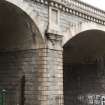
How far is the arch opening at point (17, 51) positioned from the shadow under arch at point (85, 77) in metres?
8.70

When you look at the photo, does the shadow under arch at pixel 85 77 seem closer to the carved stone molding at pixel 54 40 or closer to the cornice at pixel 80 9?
the cornice at pixel 80 9

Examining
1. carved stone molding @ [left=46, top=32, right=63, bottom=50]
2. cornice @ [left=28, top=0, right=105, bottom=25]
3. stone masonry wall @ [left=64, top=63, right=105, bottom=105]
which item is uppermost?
cornice @ [left=28, top=0, right=105, bottom=25]

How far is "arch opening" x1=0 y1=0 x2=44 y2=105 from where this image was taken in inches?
619

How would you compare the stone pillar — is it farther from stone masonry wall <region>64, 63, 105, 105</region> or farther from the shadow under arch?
stone masonry wall <region>64, 63, 105, 105</region>

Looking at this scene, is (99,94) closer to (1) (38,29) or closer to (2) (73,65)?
(2) (73,65)

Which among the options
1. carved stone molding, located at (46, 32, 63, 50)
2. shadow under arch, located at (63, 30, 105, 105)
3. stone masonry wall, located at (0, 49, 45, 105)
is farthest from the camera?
shadow under arch, located at (63, 30, 105, 105)

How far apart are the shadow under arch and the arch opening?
343 inches

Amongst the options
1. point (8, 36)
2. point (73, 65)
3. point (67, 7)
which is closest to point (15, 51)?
point (8, 36)

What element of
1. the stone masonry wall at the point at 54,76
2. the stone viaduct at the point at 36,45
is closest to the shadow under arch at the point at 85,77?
the stone viaduct at the point at 36,45

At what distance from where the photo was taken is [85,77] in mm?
27453

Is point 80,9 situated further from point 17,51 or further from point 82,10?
point 17,51

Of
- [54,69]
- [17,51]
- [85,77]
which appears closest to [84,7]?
[54,69]

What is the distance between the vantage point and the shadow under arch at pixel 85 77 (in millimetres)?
26391

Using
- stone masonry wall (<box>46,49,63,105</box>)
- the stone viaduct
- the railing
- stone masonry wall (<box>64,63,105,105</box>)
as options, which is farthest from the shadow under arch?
stone masonry wall (<box>46,49,63,105</box>)
